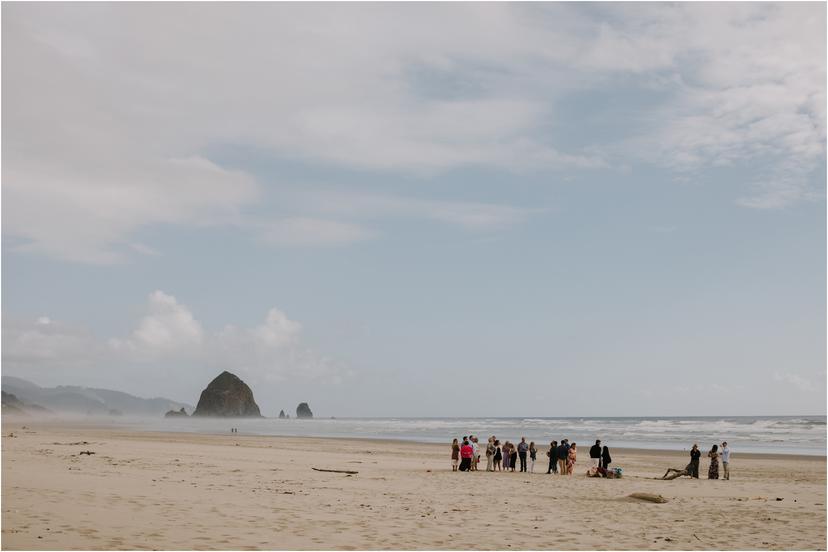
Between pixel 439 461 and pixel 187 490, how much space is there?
17.3 m

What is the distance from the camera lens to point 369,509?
14.4 metres

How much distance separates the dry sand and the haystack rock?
6179 inches

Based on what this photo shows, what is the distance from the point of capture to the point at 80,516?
38.1 ft

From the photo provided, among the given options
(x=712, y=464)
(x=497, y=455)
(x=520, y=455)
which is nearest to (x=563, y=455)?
(x=520, y=455)

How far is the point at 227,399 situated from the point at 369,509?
171104 mm

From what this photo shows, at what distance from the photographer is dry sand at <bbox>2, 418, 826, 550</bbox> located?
10.9 meters

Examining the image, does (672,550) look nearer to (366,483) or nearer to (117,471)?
(366,483)

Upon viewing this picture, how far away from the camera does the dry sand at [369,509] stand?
35.9 feet

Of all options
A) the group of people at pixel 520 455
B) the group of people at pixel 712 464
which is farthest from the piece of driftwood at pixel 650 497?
the group of people at pixel 712 464

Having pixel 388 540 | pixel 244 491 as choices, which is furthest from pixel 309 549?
pixel 244 491

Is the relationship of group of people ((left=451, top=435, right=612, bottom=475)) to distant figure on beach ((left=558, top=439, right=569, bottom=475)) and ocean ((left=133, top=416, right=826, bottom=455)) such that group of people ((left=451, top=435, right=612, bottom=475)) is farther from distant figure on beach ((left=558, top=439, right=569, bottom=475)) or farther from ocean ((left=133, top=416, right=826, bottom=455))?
ocean ((left=133, top=416, right=826, bottom=455))

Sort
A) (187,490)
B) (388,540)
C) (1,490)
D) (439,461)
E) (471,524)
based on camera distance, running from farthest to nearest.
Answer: (439,461) → (187,490) → (1,490) → (471,524) → (388,540)

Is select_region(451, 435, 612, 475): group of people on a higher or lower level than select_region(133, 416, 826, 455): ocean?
higher

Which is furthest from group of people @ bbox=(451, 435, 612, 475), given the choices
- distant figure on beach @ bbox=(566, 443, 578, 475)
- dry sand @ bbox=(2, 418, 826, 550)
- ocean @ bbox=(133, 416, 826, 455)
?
ocean @ bbox=(133, 416, 826, 455)
